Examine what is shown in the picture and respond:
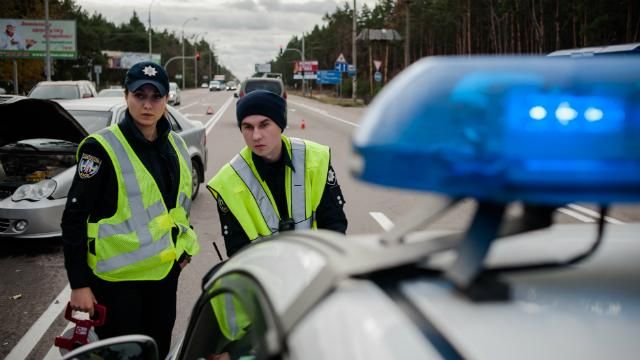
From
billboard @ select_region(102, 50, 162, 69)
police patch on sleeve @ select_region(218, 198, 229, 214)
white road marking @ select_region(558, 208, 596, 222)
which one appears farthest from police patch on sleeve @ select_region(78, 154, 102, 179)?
billboard @ select_region(102, 50, 162, 69)

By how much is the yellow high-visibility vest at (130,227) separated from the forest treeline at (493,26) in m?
47.6

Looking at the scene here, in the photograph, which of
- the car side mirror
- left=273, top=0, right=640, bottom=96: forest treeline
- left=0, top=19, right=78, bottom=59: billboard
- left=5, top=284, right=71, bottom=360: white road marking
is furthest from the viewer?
left=273, top=0, right=640, bottom=96: forest treeline

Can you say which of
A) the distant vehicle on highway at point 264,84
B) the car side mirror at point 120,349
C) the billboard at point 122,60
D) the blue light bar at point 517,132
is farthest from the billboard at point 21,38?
the billboard at point 122,60

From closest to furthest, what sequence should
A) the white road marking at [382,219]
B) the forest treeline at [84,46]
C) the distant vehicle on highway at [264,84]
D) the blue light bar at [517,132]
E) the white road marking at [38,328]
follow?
the blue light bar at [517,132]
the white road marking at [38,328]
the white road marking at [382,219]
the distant vehicle on highway at [264,84]
the forest treeline at [84,46]

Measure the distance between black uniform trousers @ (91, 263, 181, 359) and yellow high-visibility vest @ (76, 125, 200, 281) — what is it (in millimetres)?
45

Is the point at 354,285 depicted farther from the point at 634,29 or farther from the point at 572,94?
the point at 634,29

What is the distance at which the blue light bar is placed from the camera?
84 cm

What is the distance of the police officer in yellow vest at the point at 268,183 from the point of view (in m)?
2.85

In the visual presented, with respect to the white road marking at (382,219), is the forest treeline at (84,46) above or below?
above

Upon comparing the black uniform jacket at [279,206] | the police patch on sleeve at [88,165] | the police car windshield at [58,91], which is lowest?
the black uniform jacket at [279,206]

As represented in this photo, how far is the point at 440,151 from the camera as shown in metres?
0.87

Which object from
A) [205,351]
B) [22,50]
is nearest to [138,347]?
[205,351]

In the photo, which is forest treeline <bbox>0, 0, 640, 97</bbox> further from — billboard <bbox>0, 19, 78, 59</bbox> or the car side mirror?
the car side mirror

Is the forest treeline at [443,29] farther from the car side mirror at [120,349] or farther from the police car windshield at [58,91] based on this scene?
the car side mirror at [120,349]
